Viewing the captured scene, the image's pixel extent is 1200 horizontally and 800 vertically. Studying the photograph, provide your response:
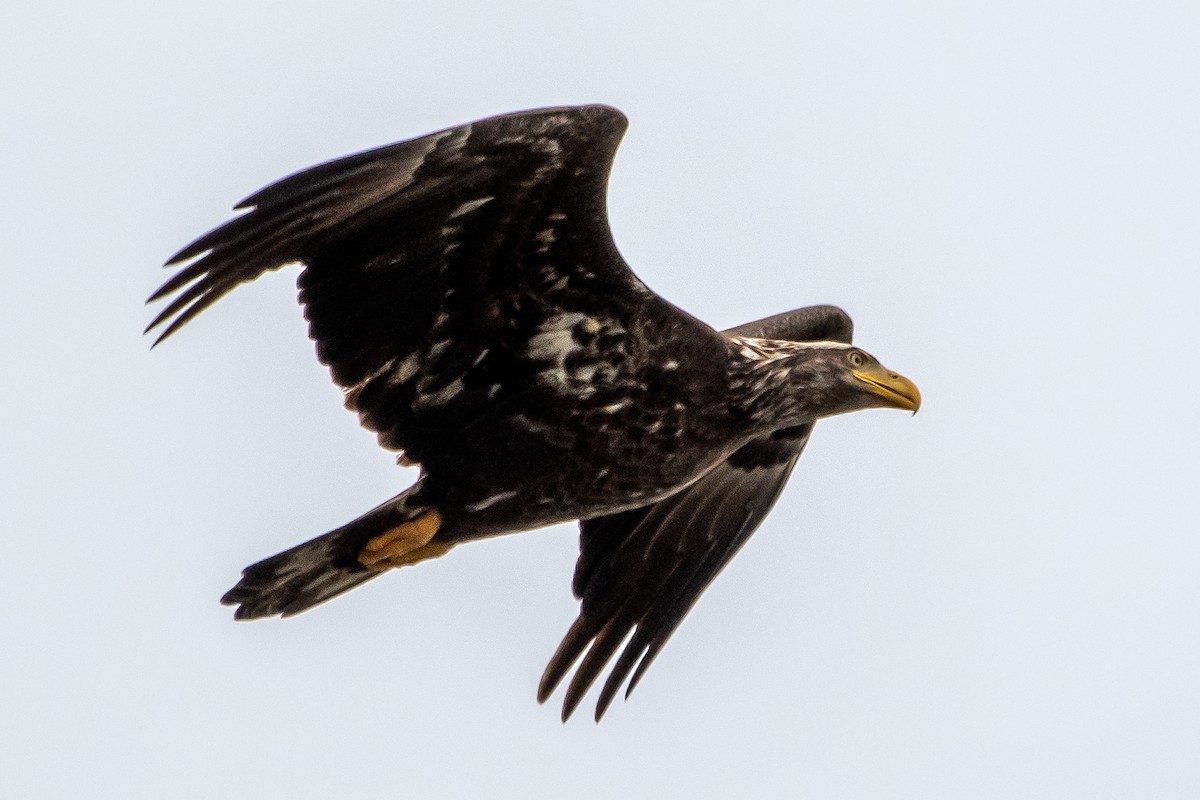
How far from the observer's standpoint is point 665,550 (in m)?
13.0

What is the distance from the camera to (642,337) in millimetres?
11555

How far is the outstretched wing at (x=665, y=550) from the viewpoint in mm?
12750

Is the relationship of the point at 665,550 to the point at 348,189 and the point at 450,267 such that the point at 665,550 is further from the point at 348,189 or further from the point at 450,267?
the point at 348,189

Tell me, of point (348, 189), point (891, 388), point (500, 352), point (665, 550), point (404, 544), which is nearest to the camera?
point (348, 189)

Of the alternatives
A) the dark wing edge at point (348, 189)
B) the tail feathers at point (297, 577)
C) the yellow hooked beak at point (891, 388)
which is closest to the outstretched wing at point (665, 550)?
the yellow hooked beak at point (891, 388)

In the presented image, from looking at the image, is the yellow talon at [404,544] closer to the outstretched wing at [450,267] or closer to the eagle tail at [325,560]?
the eagle tail at [325,560]

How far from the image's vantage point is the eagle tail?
11883mm

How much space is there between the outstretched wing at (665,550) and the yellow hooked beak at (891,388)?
1.14 meters

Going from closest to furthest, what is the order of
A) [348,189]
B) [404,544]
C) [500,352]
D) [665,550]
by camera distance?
[348,189]
[500,352]
[404,544]
[665,550]

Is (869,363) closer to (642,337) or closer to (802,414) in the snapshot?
(802,414)

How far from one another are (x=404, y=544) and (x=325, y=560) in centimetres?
43

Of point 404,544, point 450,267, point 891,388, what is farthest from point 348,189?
point 891,388

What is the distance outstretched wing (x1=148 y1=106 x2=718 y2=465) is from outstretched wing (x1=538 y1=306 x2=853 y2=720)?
62.2 inches

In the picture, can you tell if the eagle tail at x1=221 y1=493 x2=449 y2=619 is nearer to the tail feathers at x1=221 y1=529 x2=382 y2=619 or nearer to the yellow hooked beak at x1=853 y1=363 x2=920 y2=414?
the tail feathers at x1=221 y1=529 x2=382 y2=619
